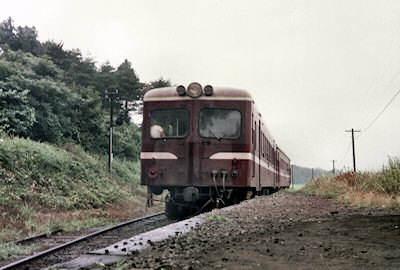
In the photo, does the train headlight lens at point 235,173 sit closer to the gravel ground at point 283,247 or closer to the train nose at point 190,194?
the train nose at point 190,194

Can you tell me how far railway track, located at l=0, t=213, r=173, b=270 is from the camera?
255 inches

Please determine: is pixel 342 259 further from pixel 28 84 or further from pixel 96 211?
pixel 28 84

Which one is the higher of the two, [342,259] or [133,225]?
[342,259]

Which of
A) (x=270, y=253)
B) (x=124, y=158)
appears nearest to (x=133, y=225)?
(x=270, y=253)

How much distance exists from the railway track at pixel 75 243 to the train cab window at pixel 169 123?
86.2 inches

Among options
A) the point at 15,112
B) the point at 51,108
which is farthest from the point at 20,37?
the point at 15,112

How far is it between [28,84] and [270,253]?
1783 centimetres

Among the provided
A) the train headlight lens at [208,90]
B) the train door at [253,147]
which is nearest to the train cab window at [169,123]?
the train headlight lens at [208,90]

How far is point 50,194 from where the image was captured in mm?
14172

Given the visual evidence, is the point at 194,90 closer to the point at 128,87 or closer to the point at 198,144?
the point at 198,144

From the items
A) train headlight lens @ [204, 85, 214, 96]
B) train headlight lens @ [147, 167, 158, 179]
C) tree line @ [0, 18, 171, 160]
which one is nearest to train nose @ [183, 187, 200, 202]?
train headlight lens @ [147, 167, 158, 179]

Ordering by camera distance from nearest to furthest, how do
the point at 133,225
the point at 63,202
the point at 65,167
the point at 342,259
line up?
the point at 342,259 < the point at 133,225 < the point at 63,202 < the point at 65,167

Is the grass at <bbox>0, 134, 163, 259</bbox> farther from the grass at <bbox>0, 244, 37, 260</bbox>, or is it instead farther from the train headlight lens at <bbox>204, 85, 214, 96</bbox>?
the train headlight lens at <bbox>204, 85, 214, 96</bbox>

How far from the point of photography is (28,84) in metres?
19.4
